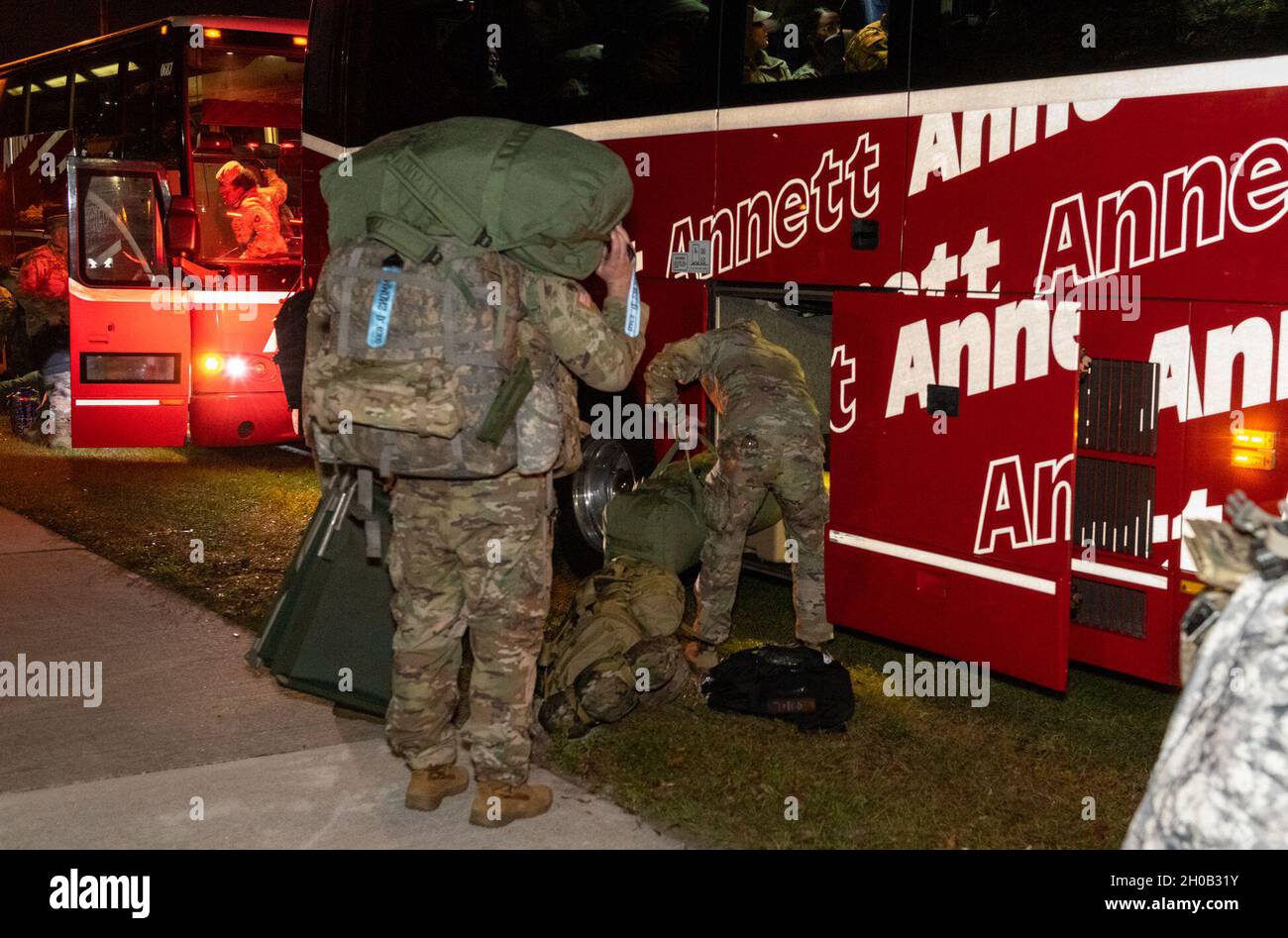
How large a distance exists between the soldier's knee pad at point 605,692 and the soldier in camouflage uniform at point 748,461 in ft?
2.96

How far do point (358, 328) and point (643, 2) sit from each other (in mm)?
3297

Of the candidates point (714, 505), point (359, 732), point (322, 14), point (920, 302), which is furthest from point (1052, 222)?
point (322, 14)

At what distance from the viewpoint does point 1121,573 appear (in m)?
4.75

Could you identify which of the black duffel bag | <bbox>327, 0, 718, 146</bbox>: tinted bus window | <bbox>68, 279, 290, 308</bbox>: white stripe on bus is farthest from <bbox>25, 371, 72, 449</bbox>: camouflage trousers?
the black duffel bag

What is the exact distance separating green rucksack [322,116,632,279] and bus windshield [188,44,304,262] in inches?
299

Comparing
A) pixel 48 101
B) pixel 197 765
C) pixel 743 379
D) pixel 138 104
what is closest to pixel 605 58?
pixel 743 379

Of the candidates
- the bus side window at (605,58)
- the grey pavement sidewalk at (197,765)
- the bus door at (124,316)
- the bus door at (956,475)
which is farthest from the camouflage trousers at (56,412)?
→ the bus door at (956,475)

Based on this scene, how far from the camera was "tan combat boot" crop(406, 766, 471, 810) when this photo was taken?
4.19 metres

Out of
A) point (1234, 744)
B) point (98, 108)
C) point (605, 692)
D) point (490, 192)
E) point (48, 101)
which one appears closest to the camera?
point (1234, 744)

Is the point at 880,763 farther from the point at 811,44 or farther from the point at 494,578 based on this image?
the point at 811,44

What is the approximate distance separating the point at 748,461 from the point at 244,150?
781 centimetres

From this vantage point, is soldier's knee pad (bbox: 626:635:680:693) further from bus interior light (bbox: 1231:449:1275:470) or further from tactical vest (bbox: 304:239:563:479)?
bus interior light (bbox: 1231:449:1275:470)

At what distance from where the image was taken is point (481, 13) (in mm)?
7387

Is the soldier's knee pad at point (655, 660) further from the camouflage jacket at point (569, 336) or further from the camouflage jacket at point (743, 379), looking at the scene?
the camouflage jacket at point (569, 336)
